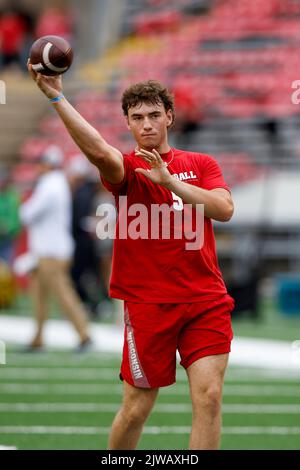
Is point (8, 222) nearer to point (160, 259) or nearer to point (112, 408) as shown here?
point (112, 408)

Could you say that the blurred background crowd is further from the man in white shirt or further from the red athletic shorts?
the red athletic shorts

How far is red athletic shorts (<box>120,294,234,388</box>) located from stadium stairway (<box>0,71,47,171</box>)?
21.4m

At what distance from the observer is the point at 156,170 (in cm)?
575

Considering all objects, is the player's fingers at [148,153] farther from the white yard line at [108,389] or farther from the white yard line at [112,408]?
the white yard line at [108,389]

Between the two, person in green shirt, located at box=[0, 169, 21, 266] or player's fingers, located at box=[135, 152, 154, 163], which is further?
person in green shirt, located at box=[0, 169, 21, 266]

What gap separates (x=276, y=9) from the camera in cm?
2855

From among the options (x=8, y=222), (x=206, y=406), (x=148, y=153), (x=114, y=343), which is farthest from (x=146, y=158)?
(x=8, y=222)

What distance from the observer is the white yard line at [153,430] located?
820cm

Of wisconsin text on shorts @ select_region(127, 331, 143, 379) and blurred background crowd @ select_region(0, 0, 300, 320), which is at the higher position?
blurred background crowd @ select_region(0, 0, 300, 320)

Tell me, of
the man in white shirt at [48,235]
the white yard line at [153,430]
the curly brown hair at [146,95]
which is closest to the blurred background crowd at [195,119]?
the man in white shirt at [48,235]

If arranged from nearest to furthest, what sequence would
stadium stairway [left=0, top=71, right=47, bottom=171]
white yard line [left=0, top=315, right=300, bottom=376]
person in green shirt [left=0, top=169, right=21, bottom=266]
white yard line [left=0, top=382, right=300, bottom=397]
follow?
1. white yard line [left=0, top=382, right=300, bottom=397]
2. white yard line [left=0, top=315, right=300, bottom=376]
3. person in green shirt [left=0, top=169, right=21, bottom=266]
4. stadium stairway [left=0, top=71, right=47, bottom=171]

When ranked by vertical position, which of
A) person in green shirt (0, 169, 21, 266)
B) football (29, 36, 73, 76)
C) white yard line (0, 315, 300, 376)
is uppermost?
person in green shirt (0, 169, 21, 266)

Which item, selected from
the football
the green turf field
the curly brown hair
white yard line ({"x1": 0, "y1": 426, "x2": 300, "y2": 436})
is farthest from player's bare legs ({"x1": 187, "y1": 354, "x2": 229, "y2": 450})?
white yard line ({"x1": 0, "y1": 426, "x2": 300, "y2": 436})

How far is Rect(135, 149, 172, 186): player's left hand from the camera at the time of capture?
573 cm
